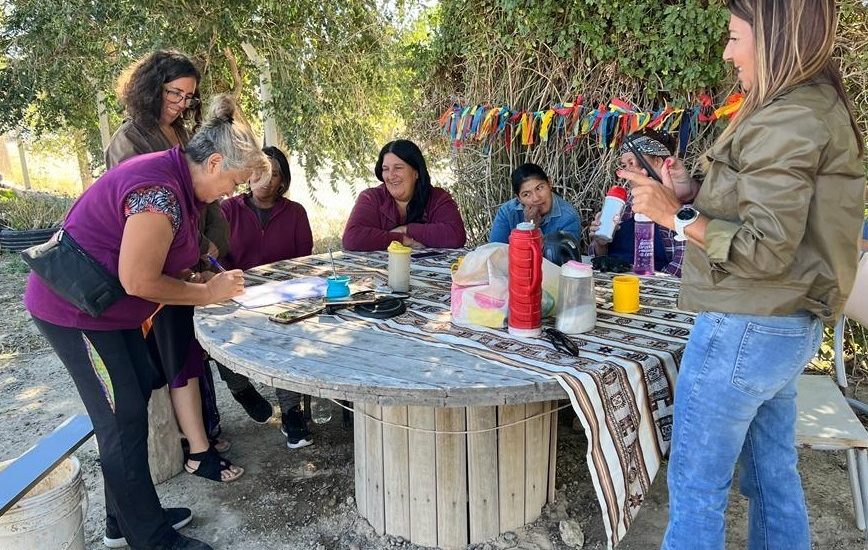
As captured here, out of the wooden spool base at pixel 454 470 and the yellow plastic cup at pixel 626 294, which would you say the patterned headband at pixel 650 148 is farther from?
the wooden spool base at pixel 454 470

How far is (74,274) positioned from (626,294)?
1.77 meters

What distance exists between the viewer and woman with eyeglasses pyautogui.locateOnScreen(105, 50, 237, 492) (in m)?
2.57

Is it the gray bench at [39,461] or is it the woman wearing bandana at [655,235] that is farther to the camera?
the woman wearing bandana at [655,235]

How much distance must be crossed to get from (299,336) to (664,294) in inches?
55.0

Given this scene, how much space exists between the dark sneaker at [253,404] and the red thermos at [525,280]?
5.82 ft

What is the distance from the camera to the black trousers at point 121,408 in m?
2.04

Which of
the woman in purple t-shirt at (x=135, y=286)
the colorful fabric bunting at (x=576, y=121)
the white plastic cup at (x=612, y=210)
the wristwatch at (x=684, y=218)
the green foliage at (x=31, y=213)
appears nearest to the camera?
the wristwatch at (x=684, y=218)

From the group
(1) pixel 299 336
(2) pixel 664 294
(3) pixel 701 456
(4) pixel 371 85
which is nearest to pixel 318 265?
(1) pixel 299 336

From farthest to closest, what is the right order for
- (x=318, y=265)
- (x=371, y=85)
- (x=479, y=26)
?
(x=371, y=85), (x=479, y=26), (x=318, y=265)

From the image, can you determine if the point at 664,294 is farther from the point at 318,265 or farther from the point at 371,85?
the point at 371,85

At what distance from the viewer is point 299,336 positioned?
79.2 inches

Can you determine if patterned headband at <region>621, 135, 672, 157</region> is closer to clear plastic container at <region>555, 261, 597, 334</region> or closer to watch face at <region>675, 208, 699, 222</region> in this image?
clear plastic container at <region>555, 261, 597, 334</region>

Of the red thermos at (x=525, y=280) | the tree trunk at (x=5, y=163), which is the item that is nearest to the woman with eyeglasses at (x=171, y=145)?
the red thermos at (x=525, y=280)

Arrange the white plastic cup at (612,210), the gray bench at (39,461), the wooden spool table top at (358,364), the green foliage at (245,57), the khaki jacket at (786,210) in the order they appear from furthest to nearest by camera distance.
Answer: the green foliage at (245,57) < the white plastic cup at (612,210) < the gray bench at (39,461) < the wooden spool table top at (358,364) < the khaki jacket at (786,210)
